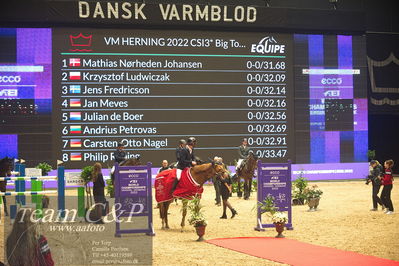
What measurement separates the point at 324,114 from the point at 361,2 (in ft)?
25.7

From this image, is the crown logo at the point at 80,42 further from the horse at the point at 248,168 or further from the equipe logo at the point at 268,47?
the horse at the point at 248,168

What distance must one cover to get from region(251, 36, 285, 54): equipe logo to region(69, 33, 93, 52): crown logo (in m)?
7.08

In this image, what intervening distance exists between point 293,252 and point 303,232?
354cm

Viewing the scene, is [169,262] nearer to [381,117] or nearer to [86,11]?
[86,11]

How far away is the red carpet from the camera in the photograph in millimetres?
12062

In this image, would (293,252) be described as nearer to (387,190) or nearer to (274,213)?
(274,213)

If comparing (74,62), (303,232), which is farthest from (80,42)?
(303,232)

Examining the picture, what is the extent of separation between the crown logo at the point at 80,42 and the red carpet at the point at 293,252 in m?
14.8

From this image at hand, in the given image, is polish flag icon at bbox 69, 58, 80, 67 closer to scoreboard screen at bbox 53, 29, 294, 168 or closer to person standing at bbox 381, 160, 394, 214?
scoreboard screen at bbox 53, 29, 294, 168

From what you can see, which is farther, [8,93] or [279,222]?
[8,93]

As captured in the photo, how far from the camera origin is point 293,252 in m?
13.2

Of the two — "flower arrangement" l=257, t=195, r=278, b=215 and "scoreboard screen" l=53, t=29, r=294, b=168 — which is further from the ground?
"scoreboard screen" l=53, t=29, r=294, b=168

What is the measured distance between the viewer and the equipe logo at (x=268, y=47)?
30.1 meters

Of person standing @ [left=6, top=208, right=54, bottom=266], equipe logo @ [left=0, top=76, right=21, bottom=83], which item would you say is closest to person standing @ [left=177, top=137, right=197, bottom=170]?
equipe logo @ [left=0, top=76, right=21, bottom=83]
